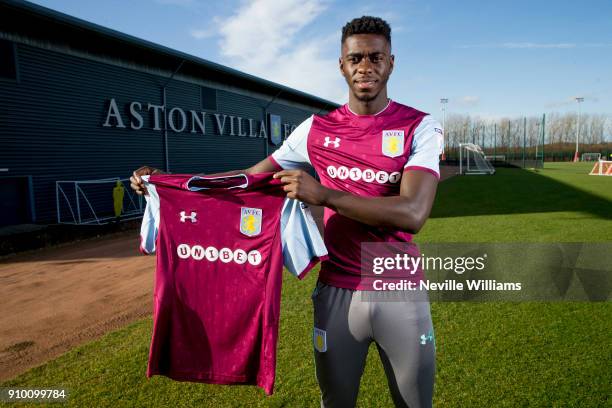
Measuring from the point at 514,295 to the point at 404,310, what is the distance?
201 inches

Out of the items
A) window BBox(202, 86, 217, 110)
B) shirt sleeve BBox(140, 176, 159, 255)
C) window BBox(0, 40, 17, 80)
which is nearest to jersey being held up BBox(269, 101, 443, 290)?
shirt sleeve BBox(140, 176, 159, 255)

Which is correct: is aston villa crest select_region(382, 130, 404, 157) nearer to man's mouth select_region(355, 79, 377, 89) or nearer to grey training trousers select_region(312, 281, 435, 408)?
man's mouth select_region(355, 79, 377, 89)

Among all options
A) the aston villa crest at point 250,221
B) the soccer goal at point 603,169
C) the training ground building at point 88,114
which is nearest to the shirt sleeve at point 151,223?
the aston villa crest at point 250,221

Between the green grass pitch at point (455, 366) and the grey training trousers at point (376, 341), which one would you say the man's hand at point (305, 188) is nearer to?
the grey training trousers at point (376, 341)

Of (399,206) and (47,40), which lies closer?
(399,206)

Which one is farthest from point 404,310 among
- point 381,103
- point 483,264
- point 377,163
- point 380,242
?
point 483,264

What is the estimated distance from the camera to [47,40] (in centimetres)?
1215

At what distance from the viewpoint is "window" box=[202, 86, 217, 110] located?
1900cm

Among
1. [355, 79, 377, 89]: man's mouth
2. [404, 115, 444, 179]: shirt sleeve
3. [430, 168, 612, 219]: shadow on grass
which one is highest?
[355, 79, 377, 89]: man's mouth

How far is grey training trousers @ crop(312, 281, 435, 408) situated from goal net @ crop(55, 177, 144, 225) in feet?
38.4

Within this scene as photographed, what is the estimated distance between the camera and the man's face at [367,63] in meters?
2.00

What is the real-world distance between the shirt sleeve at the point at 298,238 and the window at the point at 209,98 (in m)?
17.9

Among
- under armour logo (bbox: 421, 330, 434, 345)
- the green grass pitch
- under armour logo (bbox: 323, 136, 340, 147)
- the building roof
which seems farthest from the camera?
the building roof

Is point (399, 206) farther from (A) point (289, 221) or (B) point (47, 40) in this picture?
(B) point (47, 40)
